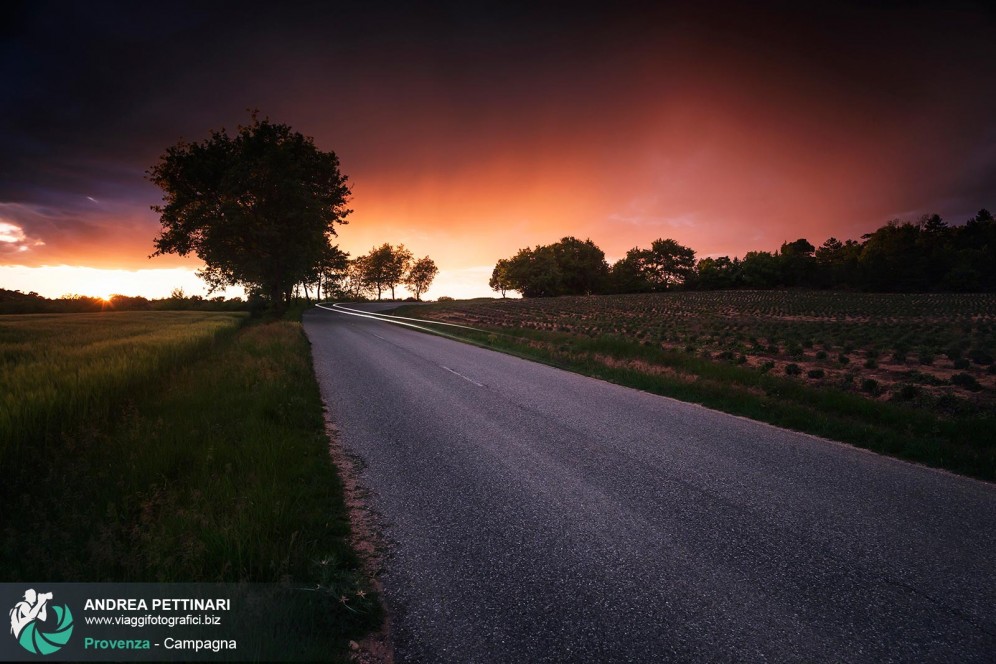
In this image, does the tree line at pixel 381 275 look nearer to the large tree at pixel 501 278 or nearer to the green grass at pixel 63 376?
the large tree at pixel 501 278

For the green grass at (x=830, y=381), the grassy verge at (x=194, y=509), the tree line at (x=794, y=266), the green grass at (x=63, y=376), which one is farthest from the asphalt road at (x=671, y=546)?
the tree line at (x=794, y=266)

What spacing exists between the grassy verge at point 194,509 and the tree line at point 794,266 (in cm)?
9224

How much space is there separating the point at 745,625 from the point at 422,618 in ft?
7.89

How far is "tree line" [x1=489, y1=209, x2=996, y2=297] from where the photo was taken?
7312 centimetres

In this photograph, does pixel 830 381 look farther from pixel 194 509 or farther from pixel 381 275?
pixel 381 275

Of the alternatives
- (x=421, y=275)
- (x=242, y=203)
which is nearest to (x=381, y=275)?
(x=421, y=275)

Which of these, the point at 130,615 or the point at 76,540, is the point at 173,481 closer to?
the point at 76,540

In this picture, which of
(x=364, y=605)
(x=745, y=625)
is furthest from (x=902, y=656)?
(x=364, y=605)

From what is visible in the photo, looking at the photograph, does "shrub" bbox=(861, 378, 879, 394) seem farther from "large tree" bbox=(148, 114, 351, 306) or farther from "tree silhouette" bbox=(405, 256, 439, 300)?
"tree silhouette" bbox=(405, 256, 439, 300)

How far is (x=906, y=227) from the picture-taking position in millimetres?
88812

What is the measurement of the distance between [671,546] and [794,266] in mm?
111178

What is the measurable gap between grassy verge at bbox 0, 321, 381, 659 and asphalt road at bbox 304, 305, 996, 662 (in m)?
0.54

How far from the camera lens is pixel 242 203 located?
102 feet

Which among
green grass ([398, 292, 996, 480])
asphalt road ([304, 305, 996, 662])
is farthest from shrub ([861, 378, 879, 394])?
asphalt road ([304, 305, 996, 662])
